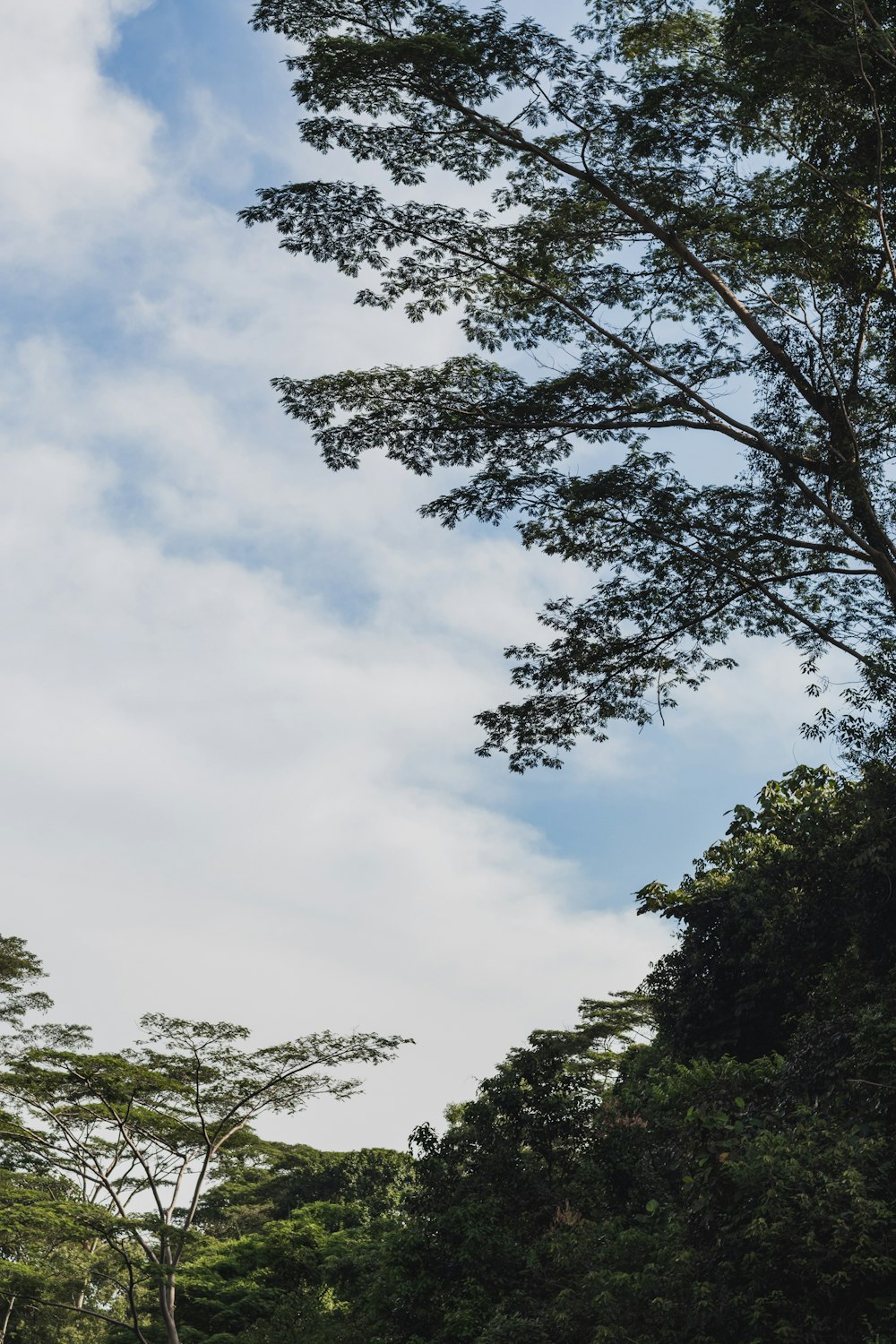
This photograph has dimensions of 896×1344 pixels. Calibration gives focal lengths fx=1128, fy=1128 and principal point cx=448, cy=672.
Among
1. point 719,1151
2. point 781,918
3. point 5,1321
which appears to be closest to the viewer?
point 719,1151

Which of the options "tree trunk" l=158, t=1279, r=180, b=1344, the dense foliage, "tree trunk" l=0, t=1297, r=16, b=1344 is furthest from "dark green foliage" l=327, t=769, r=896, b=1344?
"tree trunk" l=0, t=1297, r=16, b=1344

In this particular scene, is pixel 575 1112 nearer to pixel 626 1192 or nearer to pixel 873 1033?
pixel 626 1192

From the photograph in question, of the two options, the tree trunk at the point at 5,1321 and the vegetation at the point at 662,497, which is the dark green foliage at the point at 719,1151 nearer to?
the vegetation at the point at 662,497

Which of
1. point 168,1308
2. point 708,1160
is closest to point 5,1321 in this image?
point 168,1308

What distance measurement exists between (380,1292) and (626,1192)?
260 cm

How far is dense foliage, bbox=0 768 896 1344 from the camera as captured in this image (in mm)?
7078

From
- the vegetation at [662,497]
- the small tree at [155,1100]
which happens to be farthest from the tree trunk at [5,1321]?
the vegetation at [662,497]

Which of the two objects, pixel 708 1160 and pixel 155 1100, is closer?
pixel 708 1160

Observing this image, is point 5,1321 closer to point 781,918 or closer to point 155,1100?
point 155,1100

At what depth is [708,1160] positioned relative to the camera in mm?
8039

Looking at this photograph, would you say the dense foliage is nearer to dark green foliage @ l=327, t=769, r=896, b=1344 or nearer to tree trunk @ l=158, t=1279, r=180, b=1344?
dark green foliage @ l=327, t=769, r=896, b=1344

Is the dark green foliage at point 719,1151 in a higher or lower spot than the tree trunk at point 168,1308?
higher

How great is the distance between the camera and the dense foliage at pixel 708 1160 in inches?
279

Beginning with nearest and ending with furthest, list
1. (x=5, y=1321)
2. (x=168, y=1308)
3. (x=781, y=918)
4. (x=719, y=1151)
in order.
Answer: (x=719, y=1151) → (x=781, y=918) → (x=168, y=1308) → (x=5, y=1321)
